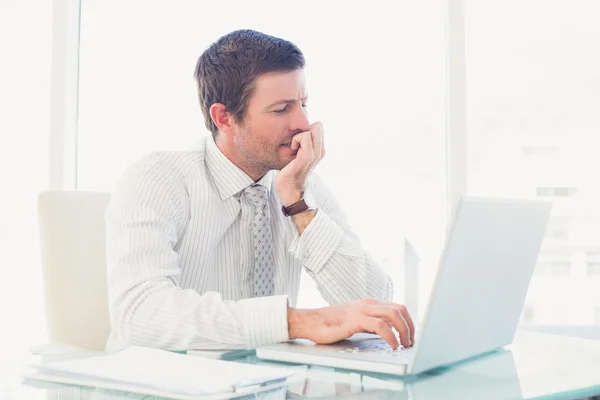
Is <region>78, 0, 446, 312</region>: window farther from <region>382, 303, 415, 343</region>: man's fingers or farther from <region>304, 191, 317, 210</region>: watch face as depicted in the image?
<region>382, 303, 415, 343</region>: man's fingers

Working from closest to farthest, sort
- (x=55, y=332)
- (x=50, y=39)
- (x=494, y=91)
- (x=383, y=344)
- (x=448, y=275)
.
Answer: (x=448, y=275)
(x=383, y=344)
(x=55, y=332)
(x=494, y=91)
(x=50, y=39)

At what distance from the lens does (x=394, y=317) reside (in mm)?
1223

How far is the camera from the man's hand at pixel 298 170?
6.06ft

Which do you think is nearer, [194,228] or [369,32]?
[194,228]

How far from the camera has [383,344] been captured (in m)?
1.27

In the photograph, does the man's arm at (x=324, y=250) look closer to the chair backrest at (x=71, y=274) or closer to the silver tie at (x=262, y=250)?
the silver tie at (x=262, y=250)

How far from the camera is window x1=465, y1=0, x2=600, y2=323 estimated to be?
3135mm

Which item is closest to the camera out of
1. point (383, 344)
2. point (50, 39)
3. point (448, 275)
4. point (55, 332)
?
point (448, 275)

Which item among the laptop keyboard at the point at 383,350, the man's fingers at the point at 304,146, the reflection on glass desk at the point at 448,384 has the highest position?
the man's fingers at the point at 304,146

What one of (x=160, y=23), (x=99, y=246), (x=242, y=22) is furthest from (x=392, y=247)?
(x=99, y=246)

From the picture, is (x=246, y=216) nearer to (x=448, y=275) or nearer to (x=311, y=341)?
(x=311, y=341)

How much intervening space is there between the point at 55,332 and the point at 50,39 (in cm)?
202

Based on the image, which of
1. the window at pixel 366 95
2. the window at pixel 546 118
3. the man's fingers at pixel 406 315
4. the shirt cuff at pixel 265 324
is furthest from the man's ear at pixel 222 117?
the window at pixel 546 118

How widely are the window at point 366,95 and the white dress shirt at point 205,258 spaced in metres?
1.18
